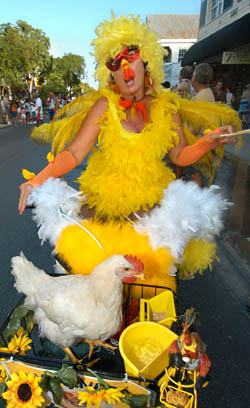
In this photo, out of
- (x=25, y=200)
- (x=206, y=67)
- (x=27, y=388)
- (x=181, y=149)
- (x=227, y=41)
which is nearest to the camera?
(x=27, y=388)

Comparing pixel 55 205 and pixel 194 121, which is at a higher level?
pixel 194 121

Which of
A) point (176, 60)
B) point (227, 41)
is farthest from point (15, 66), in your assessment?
point (176, 60)

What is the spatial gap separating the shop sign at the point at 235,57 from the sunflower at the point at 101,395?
411 inches

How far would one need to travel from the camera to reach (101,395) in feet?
3.21

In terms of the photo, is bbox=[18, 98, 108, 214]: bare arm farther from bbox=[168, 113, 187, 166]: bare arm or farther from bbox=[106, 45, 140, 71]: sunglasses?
bbox=[168, 113, 187, 166]: bare arm

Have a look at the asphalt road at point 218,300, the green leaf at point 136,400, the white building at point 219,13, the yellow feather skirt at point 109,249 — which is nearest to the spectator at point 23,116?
the white building at point 219,13

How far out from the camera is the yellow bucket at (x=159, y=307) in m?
1.33

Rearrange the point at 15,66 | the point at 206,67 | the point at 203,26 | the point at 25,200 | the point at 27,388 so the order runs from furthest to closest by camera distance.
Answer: the point at 15,66 < the point at 203,26 < the point at 206,67 < the point at 25,200 < the point at 27,388

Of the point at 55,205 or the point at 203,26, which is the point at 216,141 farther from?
the point at 203,26

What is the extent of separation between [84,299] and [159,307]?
1.31 ft

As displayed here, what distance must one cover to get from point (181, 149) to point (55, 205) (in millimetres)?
811

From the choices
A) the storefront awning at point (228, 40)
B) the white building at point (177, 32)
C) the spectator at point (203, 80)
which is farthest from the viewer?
the white building at point (177, 32)

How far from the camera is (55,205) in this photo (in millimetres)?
1568

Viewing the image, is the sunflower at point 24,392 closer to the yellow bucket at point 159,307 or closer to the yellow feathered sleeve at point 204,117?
the yellow bucket at point 159,307
